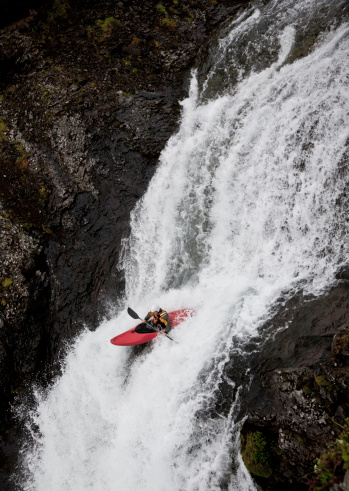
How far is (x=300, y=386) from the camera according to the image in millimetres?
5383

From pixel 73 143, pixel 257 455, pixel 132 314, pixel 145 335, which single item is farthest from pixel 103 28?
pixel 257 455

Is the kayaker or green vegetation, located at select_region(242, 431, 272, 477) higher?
the kayaker

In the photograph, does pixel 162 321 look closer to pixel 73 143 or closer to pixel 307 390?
pixel 307 390

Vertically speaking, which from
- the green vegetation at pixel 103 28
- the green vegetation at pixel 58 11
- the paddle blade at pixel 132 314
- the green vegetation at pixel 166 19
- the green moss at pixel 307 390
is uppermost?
the green vegetation at pixel 58 11

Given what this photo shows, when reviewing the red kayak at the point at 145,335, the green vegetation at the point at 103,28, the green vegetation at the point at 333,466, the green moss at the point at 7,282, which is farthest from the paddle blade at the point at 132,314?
the green vegetation at the point at 103,28

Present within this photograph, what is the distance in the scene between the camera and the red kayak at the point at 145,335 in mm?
7998

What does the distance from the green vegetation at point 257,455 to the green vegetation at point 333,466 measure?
31.8 inches

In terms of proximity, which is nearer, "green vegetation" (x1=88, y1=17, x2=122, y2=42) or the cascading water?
the cascading water

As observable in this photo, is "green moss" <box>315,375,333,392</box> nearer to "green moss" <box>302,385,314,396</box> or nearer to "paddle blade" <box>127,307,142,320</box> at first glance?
"green moss" <box>302,385,314,396</box>

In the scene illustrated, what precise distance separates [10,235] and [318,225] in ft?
26.1

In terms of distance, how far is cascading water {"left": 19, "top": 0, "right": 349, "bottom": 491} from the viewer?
663cm

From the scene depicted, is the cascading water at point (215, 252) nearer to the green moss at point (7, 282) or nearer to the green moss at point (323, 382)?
the green moss at point (323, 382)

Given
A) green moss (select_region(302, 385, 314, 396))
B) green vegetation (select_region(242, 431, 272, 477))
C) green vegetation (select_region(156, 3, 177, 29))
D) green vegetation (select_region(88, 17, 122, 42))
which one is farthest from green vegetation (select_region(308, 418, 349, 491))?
green vegetation (select_region(88, 17, 122, 42))

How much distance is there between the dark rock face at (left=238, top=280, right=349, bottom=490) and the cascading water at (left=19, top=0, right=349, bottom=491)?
442 millimetres
